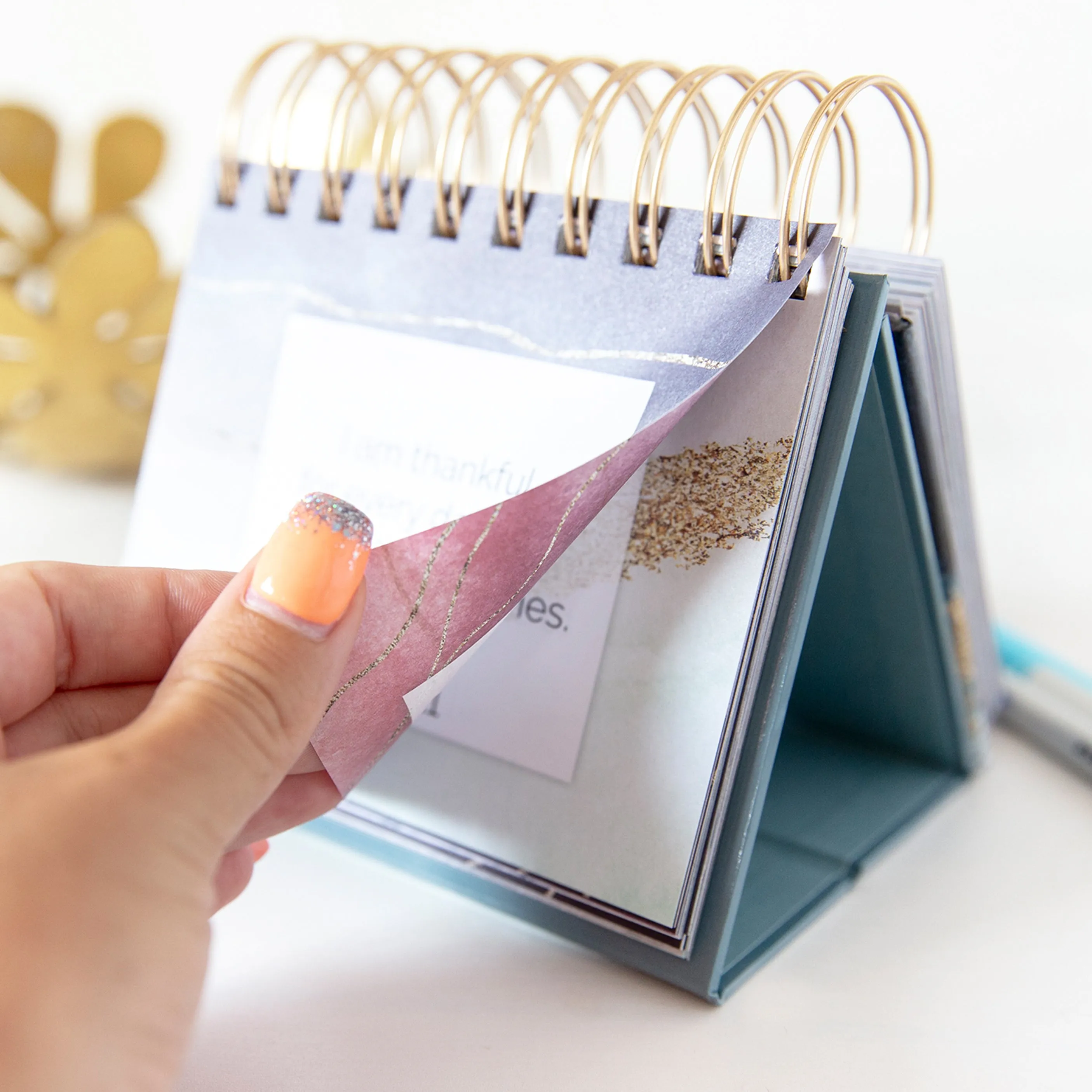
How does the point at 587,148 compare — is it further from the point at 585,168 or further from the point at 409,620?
the point at 409,620

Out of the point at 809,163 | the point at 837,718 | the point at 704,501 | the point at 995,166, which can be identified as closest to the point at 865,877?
the point at 837,718

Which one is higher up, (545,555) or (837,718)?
(545,555)

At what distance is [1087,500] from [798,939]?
0.66m

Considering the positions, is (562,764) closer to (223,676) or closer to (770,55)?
(223,676)

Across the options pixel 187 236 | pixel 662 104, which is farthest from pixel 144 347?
pixel 662 104

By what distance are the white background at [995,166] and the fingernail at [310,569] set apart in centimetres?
60

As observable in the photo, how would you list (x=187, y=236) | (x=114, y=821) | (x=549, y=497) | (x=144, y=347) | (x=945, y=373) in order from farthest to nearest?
1. (x=187, y=236)
2. (x=144, y=347)
3. (x=945, y=373)
4. (x=549, y=497)
5. (x=114, y=821)

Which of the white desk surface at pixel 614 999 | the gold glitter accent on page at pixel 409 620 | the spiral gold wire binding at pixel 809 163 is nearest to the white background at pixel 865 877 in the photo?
the white desk surface at pixel 614 999

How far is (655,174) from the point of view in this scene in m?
0.50

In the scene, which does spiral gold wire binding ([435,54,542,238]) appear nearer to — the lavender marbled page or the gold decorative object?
the lavender marbled page

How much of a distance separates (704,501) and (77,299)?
65 centimetres

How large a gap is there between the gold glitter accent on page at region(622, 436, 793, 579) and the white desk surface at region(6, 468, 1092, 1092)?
0.61 feet

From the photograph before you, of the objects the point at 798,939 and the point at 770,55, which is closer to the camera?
the point at 798,939

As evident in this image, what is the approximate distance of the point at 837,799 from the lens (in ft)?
2.02
